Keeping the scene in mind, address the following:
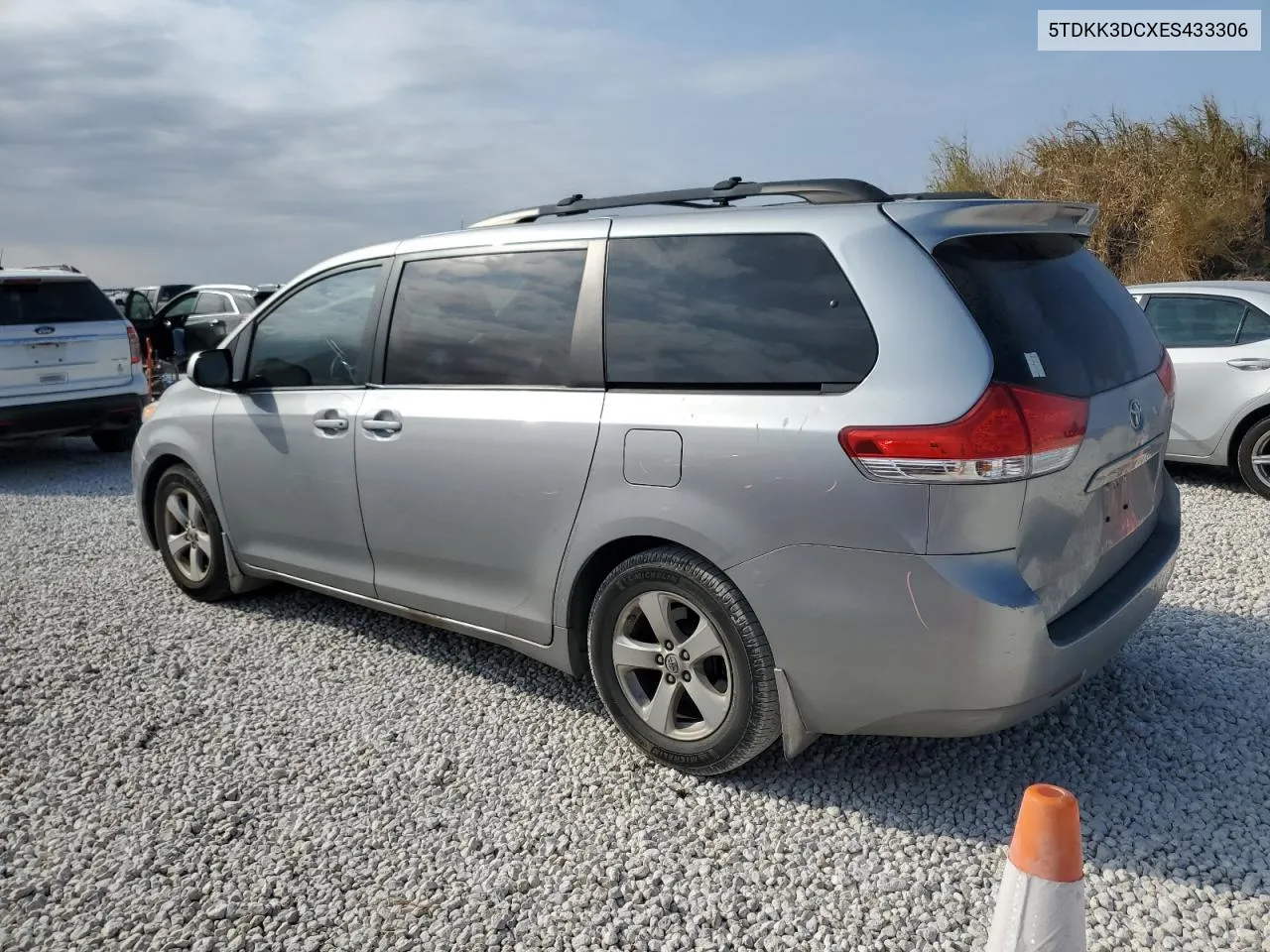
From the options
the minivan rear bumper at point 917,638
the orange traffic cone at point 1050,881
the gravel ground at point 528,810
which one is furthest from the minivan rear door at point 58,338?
the orange traffic cone at point 1050,881

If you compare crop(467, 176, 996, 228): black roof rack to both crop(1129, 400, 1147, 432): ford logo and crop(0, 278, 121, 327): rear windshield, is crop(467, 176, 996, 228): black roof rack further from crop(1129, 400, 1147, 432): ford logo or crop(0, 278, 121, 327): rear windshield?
crop(0, 278, 121, 327): rear windshield

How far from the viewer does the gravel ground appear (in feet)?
→ 9.09

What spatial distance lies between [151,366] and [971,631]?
567 inches

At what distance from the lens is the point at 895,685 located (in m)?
2.95

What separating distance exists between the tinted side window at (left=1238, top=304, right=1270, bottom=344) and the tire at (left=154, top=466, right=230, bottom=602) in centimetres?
677

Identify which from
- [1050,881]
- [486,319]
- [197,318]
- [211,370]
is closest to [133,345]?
[197,318]

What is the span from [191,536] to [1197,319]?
689 cm

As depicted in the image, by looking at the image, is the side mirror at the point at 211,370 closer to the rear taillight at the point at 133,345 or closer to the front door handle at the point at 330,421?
the front door handle at the point at 330,421

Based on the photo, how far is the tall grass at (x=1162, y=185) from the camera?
13.9 meters

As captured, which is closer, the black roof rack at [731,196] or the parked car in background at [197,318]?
the black roof rack at [731,196]

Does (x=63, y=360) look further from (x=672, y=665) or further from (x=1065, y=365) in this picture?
(x=1065, y=365)

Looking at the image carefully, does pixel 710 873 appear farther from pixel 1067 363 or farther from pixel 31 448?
pixel 31 448

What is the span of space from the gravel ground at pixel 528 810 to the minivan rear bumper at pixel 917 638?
43 cm

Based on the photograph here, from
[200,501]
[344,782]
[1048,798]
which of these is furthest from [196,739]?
[1048,798]
